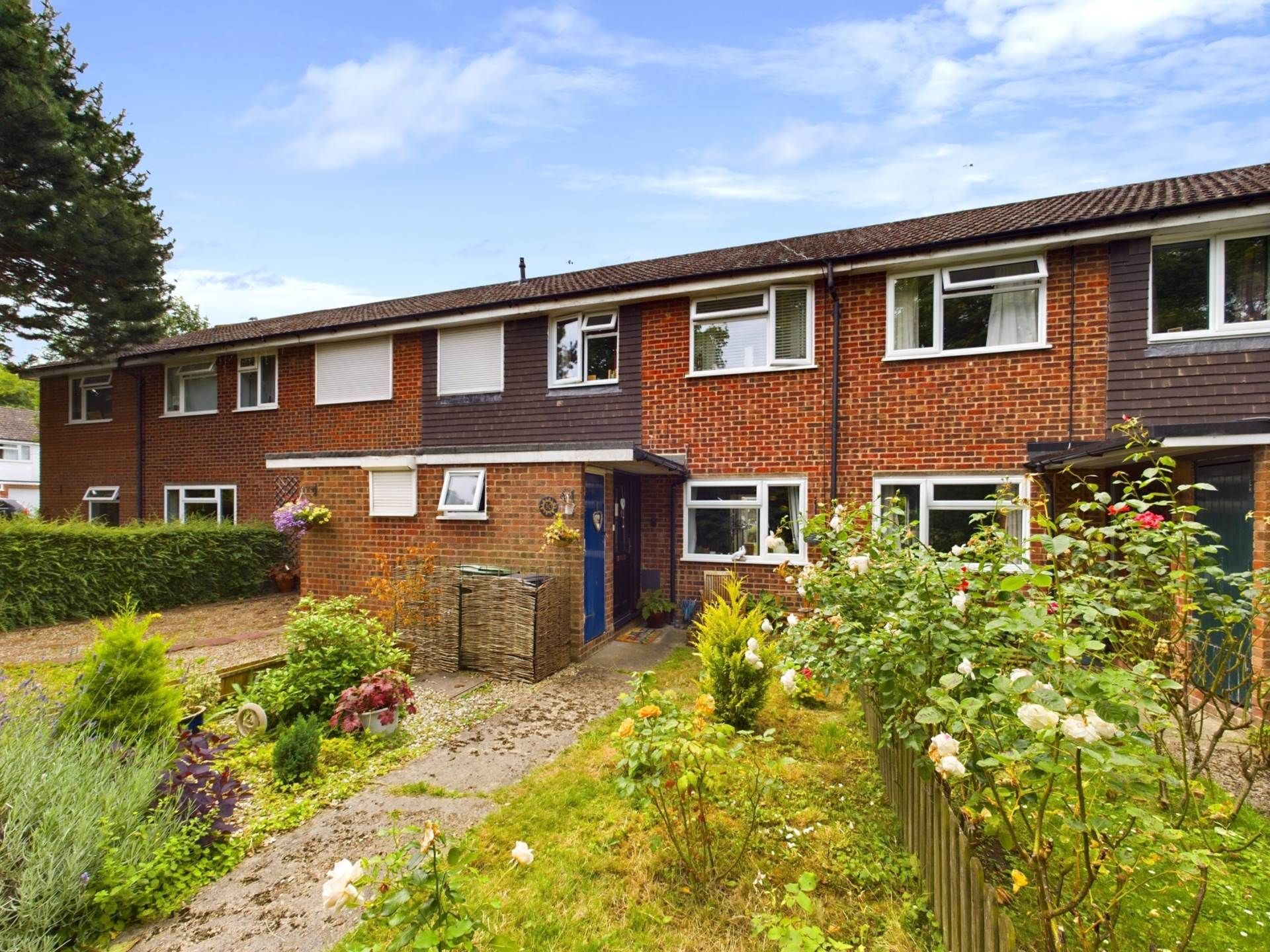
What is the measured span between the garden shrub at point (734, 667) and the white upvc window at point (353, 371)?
27.8ft

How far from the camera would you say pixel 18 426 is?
3353cm

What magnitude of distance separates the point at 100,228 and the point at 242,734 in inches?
418

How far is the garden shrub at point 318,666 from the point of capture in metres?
4.80

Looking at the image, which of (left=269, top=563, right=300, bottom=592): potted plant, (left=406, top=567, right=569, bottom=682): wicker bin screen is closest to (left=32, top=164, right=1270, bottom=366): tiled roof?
(left=269, top=563, right=300, bottom=592): potted plant

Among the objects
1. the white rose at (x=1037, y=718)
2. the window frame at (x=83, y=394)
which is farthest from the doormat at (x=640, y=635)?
the window frame at (x=83, y=394)

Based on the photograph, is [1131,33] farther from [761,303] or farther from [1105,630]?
[1105,630]

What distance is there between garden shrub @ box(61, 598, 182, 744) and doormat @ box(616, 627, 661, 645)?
205 inches

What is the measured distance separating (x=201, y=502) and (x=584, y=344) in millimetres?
9881

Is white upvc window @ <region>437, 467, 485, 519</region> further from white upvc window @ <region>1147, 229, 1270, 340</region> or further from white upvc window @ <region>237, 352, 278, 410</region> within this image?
white upvc window @ <region>1147, 229, 1270, 340</region>

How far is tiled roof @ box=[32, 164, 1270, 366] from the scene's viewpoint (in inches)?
275

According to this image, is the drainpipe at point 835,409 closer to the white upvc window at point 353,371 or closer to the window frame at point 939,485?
the window frame at point 939,485

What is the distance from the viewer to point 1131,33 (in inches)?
249

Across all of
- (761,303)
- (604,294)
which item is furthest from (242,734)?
(761,303)

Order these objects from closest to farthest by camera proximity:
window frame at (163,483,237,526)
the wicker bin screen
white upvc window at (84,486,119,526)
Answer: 1. the wicker bin screen
2. window frame at (163,483,237,526)
3. white upvc window at (84,486,119,526)
